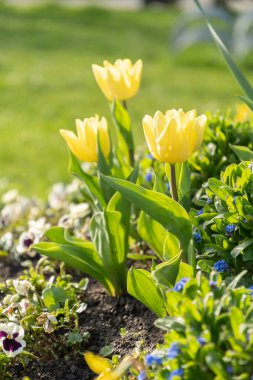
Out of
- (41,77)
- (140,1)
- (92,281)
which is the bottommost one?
(140,1)

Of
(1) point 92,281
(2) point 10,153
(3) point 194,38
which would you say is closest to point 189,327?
(1) point 92,281

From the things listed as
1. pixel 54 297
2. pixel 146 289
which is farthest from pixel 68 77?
pixel 146 289

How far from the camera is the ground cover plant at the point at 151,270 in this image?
1901 mm

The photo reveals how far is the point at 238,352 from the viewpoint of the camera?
1804 mm

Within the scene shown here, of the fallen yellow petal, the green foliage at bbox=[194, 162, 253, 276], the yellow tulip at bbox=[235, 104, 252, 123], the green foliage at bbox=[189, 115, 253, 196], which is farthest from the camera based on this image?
the yellow tulip at bbox=[235, 104, 252, 123]

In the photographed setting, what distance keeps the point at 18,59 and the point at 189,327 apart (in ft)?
24.4

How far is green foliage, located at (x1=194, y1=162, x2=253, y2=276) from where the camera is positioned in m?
2.28

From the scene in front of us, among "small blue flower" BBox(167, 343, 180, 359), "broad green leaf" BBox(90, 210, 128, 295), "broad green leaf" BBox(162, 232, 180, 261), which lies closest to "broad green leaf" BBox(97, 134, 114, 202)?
A: "broad green leaf" BBox(90, 210, 128, 295)

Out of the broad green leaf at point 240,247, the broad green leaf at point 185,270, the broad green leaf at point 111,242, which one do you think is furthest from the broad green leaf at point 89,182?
the broad green leaf at point 240,247

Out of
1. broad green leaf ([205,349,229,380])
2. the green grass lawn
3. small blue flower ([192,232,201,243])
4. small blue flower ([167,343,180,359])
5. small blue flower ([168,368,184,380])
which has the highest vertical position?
broad green leaf ([205,349,229,380])

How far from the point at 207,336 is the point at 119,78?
4.23 feet

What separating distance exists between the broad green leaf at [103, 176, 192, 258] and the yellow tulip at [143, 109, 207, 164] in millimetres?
112

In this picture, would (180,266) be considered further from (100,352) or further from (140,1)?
(140,1)

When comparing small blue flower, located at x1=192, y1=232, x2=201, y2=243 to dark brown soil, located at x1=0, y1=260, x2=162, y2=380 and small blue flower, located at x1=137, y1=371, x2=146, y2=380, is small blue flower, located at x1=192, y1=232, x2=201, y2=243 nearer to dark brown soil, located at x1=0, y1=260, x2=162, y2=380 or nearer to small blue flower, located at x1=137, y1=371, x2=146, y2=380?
dark brown soil, located at x1=0, y1=260, x2=162, y2=380
